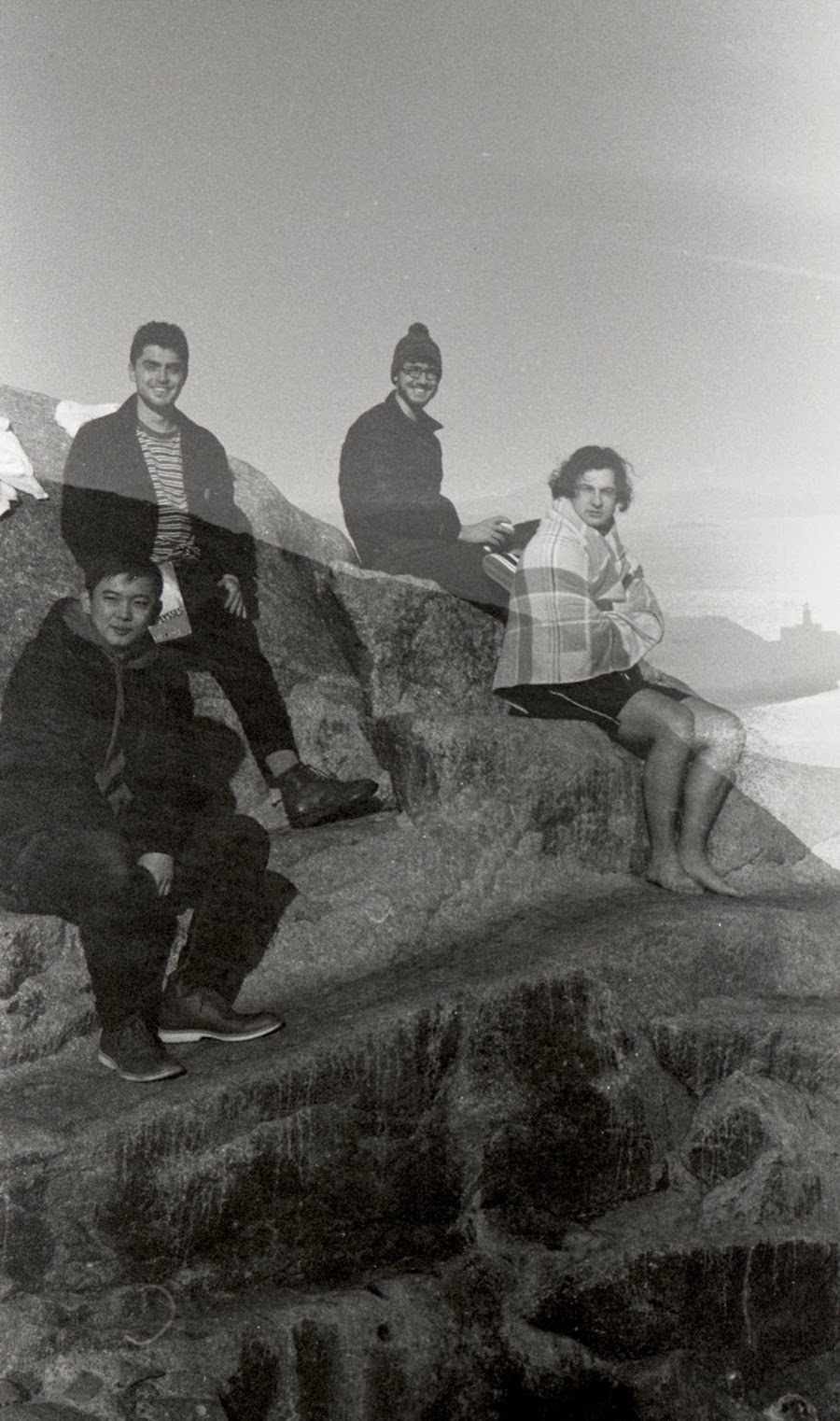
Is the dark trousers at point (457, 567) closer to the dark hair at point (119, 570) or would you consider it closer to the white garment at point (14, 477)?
the dark hair at point (119, 570)

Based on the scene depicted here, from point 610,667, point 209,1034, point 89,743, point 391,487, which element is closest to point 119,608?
point 89,743

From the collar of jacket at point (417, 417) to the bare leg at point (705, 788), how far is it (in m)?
1.41

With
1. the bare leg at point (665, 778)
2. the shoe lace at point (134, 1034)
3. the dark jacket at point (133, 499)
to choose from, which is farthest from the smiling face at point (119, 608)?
the bare leg at point (665, 778)

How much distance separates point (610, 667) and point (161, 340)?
1.97m

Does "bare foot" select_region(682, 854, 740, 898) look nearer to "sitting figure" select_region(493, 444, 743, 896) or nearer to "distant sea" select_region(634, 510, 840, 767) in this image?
"sitting figure" select_region(493, 444, 743, 896)

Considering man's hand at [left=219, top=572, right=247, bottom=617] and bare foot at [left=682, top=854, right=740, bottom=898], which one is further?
man's hand at [left=219, top=572, right=247, bottom=617]

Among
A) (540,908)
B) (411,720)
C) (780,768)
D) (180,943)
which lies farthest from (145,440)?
(780,768)

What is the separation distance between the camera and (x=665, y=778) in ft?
14.4

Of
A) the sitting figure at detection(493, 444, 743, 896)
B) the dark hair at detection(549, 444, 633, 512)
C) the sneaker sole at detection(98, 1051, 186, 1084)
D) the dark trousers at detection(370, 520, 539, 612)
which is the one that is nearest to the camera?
the sneaker sole at detection(98, 1051, 186, 1084)

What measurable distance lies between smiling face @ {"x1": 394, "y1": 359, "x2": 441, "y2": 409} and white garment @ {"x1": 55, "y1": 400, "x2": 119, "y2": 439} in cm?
105

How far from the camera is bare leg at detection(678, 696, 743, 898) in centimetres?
440

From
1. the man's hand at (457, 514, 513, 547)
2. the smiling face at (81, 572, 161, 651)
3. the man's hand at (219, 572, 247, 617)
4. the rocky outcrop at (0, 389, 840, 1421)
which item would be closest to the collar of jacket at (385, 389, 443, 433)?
the man's hand at (457, 514, 513, 547)

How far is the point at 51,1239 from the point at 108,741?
1.41m

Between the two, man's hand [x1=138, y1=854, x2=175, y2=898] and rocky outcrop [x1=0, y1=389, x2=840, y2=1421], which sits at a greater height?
man's hand [x1=138, y1=854, x2=175, y2=898]
